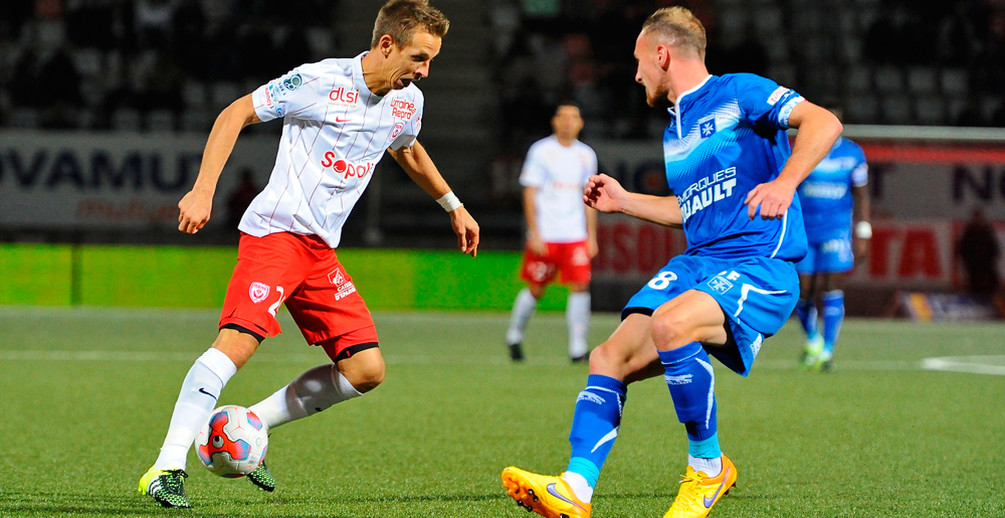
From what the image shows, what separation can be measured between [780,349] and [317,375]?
8004 mm

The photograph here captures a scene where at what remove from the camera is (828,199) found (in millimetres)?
9664

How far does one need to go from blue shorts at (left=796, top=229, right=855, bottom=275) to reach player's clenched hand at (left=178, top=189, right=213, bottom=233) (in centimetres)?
655

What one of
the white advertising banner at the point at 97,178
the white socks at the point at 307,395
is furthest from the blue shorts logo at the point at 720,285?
the white advertising banner at the point at 97,178

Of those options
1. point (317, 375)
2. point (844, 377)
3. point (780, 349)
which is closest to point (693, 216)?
point (317, 375)

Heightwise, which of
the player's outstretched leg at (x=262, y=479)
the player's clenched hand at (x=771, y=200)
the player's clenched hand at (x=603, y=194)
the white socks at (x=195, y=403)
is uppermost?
the player's clenched hand at (x=771, y=200)

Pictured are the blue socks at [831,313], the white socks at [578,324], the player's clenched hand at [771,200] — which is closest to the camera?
the player's clenched hand at [771,200]

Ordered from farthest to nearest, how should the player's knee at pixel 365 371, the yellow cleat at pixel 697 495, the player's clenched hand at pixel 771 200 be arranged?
the player's knee at pixel 365 371 → the yellow cleat at pixel 697 495 → the player's clenched hand at pixel 771 200

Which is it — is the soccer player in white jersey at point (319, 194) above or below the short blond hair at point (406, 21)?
below

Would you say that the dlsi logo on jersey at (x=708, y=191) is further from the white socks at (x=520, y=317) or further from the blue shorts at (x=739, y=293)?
the white socks at (x=520, y=317)

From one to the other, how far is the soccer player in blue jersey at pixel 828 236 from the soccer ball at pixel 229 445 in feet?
20.1

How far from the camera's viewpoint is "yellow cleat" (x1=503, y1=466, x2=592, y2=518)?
12.3ft

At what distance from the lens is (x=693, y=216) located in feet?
14.2

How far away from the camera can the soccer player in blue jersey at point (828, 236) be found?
9.69 m

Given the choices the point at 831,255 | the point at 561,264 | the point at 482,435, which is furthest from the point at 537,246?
the point at 482,435
